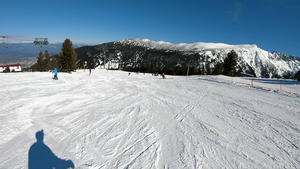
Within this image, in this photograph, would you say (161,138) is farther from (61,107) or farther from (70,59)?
(70,59)

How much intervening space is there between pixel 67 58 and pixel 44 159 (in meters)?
40.9

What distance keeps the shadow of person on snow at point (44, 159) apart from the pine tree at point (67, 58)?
3908 centimetres

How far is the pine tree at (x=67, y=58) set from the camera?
133 feet

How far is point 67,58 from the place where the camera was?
133 feet

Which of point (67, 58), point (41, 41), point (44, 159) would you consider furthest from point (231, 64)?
point (41, 41)

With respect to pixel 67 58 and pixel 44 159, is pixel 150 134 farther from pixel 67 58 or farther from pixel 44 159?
pixel 67 58

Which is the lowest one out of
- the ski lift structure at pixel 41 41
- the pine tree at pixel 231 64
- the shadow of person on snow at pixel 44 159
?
the shadow of person on snow at pixel 44 159

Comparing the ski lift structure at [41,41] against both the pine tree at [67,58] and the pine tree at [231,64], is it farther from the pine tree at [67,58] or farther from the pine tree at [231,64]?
the pine tree at [231,64]

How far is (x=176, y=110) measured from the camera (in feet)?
31.3

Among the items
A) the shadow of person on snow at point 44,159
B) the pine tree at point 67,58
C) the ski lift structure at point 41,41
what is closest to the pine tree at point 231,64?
the pine tree at point 67,58

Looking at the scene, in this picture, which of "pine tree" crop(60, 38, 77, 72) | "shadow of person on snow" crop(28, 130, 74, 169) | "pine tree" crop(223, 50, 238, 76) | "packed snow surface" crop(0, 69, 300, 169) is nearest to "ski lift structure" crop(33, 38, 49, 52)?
"pine tree" crop(60, 38, 77, 72)

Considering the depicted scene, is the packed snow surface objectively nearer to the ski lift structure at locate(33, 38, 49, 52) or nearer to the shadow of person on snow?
the shadow of person on snow

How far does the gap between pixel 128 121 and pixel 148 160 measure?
309 cm

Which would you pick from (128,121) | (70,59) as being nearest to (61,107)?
(128,121)
